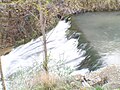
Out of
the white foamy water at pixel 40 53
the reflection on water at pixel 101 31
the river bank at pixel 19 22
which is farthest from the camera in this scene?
the river bank at pixel 19 22

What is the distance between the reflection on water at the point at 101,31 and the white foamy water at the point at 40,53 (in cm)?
53

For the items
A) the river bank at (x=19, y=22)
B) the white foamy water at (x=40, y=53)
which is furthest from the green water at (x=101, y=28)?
the river bank at (x=19, y=22)

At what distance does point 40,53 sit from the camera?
12359 mm

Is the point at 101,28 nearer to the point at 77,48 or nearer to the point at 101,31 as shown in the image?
the point at 101,31

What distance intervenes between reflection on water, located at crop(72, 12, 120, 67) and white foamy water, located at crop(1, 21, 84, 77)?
1.74 ft

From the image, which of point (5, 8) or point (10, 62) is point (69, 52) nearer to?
point (10, 62)

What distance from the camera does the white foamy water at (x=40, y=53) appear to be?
1099 centimetres

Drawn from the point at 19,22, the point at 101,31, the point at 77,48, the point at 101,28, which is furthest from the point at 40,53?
the point at 101,28

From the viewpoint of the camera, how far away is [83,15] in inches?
735

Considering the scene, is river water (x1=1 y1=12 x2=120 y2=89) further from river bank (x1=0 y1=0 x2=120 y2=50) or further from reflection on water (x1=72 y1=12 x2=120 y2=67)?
river bank (x1=0 y1=0 x2=120 y2=50)

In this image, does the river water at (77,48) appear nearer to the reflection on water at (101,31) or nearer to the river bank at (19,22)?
the reflection on water at (101,31)

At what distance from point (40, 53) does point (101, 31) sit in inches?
135

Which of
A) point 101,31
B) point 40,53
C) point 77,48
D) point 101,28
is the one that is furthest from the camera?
point 101,28

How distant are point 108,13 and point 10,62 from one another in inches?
341
